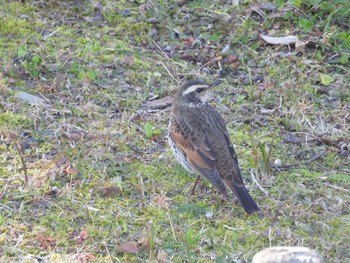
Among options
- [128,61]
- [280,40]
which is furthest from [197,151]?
[280,40]

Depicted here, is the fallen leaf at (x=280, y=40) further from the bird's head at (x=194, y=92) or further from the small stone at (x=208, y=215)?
the small stone at (x=208, y=215)

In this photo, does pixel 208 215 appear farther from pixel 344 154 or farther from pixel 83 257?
pixel 344 154

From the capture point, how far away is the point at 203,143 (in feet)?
25.9

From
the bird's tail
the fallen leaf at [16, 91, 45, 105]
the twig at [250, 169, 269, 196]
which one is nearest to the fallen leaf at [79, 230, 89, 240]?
the bird's tail

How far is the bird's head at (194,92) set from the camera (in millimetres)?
8383

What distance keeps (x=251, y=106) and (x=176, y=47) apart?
1.68 meters

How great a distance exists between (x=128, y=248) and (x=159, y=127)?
2488mm

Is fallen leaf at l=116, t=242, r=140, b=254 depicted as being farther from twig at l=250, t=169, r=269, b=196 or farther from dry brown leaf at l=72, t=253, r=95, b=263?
twig at l=250, t=169, r=269, b=196

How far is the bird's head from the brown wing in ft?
1.20

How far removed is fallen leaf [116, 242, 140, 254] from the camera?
268 inches

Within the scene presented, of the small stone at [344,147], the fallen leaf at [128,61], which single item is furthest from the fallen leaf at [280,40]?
the small stone at [344,147]

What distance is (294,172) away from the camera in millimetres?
8273

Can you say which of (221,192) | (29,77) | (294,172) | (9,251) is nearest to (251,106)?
(294,172)

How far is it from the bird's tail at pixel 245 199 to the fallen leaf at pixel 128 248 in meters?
1.18
